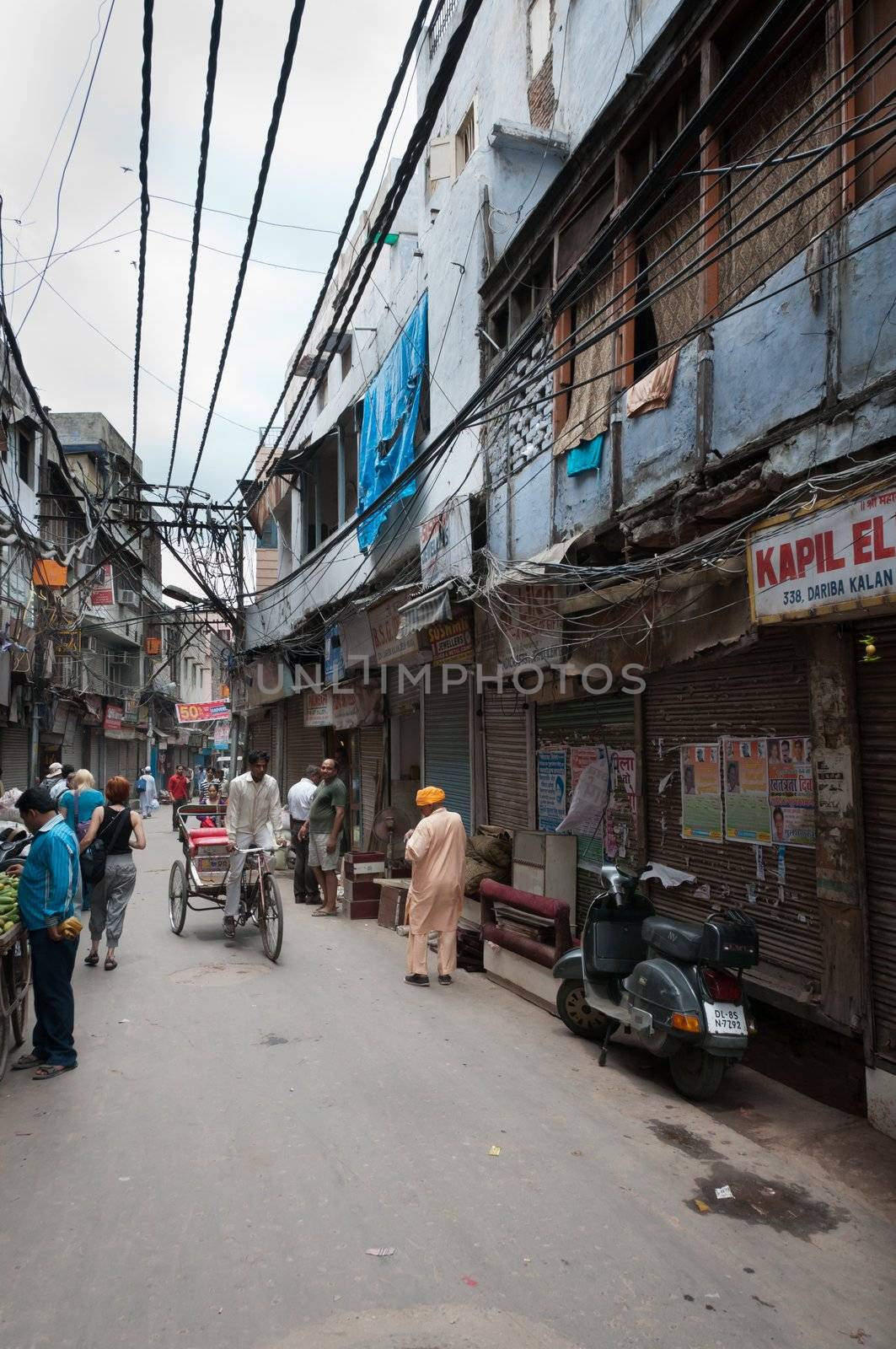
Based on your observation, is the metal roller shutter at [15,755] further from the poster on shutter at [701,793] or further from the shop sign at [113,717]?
the poster on shutter at [701,793]

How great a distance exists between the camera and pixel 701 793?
720 centimetres

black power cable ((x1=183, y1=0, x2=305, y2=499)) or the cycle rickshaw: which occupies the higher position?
black power cable ((x1=183, y1=0, x2=305, y2=499))

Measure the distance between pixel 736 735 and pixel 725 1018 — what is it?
233 cm

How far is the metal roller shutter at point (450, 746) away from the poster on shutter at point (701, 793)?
541cm

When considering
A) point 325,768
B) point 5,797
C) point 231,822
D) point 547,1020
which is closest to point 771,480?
point 547,1020

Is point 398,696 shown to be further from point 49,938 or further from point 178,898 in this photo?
point 49,938

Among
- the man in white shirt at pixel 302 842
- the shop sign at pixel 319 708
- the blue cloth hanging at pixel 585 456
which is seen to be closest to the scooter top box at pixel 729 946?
the blue cloth hanging at pixel 585 456

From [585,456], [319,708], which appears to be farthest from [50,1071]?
[319,708]

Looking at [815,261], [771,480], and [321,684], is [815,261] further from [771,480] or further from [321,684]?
[321,684]

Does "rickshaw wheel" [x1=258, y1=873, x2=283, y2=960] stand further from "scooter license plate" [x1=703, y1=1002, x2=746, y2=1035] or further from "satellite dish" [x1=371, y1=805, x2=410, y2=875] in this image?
"scooter license plate" [x1=703, y1=1002, x2=746, y2=1035]

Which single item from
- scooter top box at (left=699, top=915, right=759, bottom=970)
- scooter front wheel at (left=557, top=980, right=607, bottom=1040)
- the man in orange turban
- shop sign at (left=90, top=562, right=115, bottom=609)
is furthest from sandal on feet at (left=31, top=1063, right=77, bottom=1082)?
shop sign at (left=90, top=562, right=115, bottom=609)

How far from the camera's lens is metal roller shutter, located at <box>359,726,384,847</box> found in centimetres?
1695

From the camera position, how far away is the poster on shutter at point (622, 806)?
27.0 ft

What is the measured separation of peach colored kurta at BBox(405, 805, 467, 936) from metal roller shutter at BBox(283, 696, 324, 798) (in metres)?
14.0
